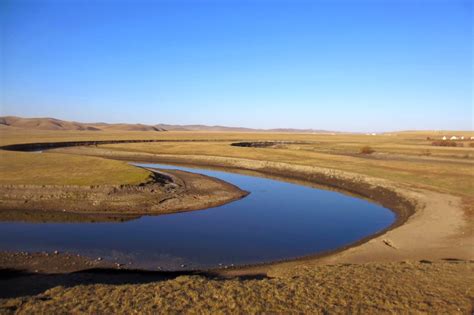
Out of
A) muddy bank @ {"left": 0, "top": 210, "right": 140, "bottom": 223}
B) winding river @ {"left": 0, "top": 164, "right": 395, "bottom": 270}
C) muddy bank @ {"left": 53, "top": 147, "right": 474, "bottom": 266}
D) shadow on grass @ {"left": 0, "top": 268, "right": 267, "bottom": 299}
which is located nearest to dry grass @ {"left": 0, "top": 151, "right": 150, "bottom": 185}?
muddy bank @ {"left": 0, "top": 210, "right": 140, "bottom": 223}

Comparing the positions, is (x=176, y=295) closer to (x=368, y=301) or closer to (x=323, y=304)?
(x=323, y=304)

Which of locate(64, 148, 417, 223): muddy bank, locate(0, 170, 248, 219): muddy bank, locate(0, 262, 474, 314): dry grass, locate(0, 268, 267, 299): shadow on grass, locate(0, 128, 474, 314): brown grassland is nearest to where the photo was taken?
locate(0, 262, 474, 314): dry grass

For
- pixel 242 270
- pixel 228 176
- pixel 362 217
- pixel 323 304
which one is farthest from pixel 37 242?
pixel 228 176

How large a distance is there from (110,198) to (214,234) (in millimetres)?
10638

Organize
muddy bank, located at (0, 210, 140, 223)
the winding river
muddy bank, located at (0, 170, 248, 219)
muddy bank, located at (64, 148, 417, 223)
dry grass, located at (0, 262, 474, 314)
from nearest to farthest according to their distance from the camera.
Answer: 1. dry grass, located at (0, 262, 474, 314)
2. the winding river
3. muddy bank, located at (0, 210, 140, 223)
4. muddy bank, located at (0, 170, 248, 219)
5. muddy bank, located at (64, 148, 417, 223)

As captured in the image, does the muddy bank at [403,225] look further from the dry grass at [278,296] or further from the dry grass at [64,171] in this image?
the dry grass at [64,171]

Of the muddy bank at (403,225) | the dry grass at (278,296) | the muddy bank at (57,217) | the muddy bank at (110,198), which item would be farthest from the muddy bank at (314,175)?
the muddy bank at (57,217)

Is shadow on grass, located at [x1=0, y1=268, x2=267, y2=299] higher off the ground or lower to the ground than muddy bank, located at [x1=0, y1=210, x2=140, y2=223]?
lower

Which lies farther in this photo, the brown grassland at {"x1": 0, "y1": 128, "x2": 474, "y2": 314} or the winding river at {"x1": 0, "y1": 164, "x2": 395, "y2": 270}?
the winding river at {"x1": 0, "y1": 164, "x2": 395, "y2": 270}

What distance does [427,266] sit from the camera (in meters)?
13.1

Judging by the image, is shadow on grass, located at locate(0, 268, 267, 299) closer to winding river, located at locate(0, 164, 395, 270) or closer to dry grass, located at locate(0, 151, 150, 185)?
winding river, located at locate(0, 164, 395, 270)

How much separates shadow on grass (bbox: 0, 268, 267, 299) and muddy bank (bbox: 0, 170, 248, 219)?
9.83m

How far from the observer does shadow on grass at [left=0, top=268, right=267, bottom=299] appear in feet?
40.7

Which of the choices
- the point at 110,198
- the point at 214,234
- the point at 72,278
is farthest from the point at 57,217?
the point at 72,278
